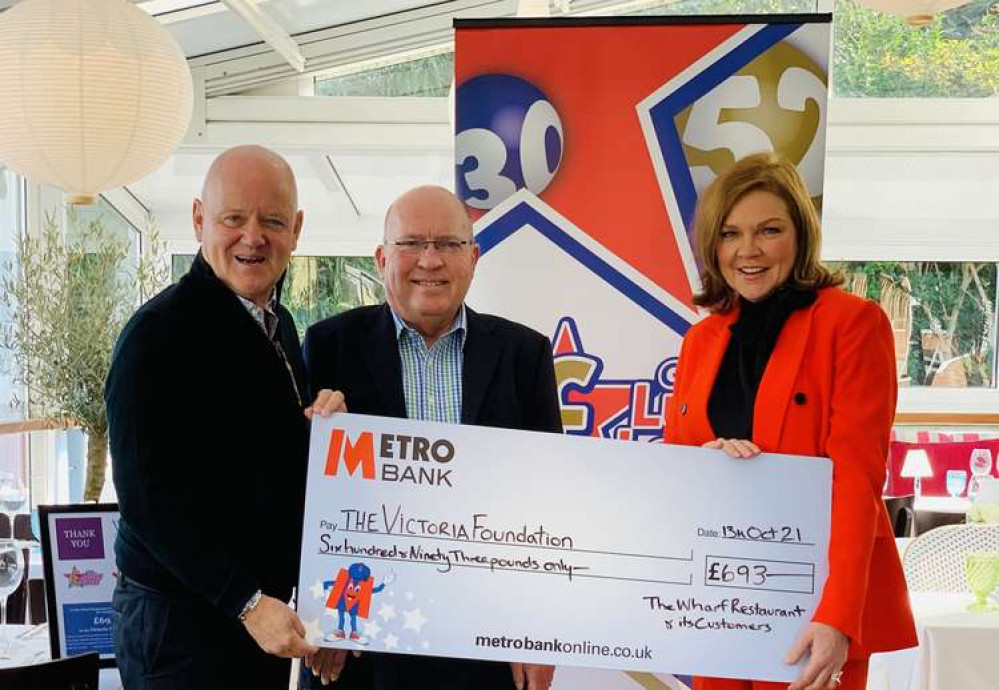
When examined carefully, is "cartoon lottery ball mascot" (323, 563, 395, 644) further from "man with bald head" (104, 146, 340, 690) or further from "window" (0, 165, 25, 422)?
"window" (0, 165, 25, 422)

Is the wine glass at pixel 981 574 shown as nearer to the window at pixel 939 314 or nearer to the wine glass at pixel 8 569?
the wine glass at pixel 8 569

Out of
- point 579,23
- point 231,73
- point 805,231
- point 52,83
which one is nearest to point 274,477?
point 805,231

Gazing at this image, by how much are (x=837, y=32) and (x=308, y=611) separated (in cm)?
816

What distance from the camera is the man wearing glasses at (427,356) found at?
8.20 feet

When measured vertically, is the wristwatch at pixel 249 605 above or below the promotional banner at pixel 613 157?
below

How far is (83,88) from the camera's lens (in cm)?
411

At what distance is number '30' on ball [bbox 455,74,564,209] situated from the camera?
3240 mm

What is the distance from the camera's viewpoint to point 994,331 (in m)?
10.3

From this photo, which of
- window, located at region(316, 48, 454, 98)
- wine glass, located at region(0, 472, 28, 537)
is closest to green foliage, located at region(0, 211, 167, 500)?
wine glass, located at region(0, 472, 28, 537)

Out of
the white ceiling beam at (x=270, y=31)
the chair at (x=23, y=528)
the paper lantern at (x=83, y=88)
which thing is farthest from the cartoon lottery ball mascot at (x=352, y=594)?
the white ceiling beam at (x=270, y=31)

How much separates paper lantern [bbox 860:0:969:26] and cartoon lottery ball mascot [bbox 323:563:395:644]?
2.71m

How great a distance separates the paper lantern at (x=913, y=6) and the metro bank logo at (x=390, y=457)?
8.10ft

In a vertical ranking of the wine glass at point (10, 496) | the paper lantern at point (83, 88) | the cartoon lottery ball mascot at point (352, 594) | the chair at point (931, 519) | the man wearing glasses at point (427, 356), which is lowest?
the chair at point (931, 519)

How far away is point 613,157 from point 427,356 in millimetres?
1020
